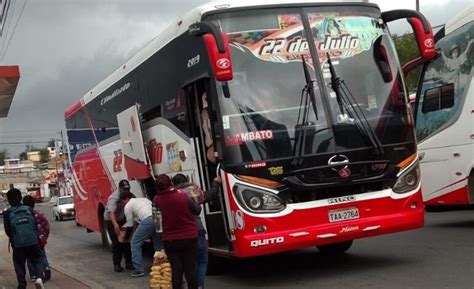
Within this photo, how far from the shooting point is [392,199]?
7602 mm

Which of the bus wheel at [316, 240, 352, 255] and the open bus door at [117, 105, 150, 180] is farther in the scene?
the open bus door at [117, 105, 150, 180]

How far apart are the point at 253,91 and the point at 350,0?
1.88m

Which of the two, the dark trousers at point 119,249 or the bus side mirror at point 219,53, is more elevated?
the bus side mirror at point 219,53

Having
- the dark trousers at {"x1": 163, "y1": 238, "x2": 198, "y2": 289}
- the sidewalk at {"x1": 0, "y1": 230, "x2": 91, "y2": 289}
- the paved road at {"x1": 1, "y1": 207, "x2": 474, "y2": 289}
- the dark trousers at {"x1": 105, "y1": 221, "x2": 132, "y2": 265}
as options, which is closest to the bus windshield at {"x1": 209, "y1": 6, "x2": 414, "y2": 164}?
the dark trousers at {"x1": 163, "y1": 238, "x2": 198, "y2": 289}

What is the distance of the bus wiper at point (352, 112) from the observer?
751cm

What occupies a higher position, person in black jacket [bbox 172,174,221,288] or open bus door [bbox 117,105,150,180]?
open bus door [bbox 117,105,150,180]

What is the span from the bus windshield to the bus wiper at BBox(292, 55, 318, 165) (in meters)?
0.01

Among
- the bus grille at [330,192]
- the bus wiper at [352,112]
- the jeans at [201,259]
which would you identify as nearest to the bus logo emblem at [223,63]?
the bus wiper at [352,112]

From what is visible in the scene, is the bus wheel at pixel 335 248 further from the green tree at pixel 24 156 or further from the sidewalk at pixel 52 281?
the green tree at pixel 24 156

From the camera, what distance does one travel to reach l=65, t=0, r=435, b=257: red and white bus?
7.24m

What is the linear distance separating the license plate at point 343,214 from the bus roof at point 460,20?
5173 mm

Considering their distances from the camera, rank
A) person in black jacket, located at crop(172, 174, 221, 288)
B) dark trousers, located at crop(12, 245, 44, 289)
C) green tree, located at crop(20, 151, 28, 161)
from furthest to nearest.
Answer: green tree, located at crop(20, 151, 28, 161), dark trousers, located at crop(12, 245, 44, 289), person in black jacket, located at crop(172, 174, 221, 288)

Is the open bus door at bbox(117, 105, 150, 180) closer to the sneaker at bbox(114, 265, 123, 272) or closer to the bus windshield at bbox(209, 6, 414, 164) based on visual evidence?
the sneaker at bbox(114, 265, 123, 272)

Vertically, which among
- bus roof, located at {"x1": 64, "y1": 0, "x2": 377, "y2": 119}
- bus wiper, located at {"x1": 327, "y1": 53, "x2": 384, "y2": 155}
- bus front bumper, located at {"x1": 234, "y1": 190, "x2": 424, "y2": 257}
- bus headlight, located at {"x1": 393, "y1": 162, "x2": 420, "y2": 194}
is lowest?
bus front bumper, located at {"x1": 234, "y1": 190, "x2": 424, "y2": 257}
